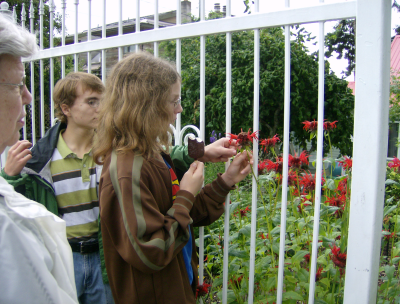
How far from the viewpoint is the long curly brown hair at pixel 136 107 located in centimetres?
141

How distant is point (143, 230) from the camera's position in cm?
124

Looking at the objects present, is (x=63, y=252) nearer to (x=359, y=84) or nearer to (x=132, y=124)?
(x=132, y=124)

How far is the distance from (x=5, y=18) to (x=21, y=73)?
152 millimetres

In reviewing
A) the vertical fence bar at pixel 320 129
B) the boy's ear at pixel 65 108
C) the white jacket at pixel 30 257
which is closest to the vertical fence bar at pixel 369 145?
the vertical fence bar at pixel 320 129

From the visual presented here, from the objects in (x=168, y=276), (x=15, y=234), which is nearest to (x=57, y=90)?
(x=168, y=276)

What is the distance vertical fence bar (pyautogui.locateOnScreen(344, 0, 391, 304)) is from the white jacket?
3.57 feet

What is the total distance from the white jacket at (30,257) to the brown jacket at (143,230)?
1.27 ft

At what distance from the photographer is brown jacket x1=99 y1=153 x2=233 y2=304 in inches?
49.2

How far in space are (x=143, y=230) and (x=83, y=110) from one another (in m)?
1.01

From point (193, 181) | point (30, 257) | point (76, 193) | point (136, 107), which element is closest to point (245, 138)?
point (193, 181)

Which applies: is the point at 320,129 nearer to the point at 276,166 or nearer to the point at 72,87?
the point at 276,166

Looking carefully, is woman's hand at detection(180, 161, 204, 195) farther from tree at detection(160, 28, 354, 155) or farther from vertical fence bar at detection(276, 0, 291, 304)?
tree at detection(160, 28, 354, 155)

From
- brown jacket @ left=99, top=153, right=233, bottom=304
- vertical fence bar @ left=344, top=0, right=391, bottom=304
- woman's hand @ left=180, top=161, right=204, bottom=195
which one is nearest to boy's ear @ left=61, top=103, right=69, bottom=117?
brown jacket @ left=99, top=153, right=233, bottom=304

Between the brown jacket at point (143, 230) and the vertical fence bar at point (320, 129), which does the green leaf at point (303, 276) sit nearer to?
the vertical fence bar at point (320, 129)
